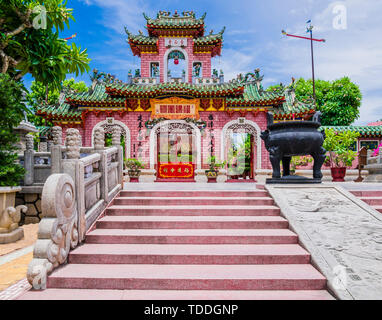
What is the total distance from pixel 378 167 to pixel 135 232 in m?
8.72

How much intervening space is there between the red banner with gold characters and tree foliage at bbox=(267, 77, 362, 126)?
50.9 ft

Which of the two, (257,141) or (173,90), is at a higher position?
(173,90)

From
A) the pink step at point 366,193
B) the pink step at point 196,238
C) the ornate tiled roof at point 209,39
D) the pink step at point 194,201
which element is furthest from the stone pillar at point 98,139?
the ornate tiled roof at point 209,39

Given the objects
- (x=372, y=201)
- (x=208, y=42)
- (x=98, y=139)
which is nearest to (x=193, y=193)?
(x=98, y=139)

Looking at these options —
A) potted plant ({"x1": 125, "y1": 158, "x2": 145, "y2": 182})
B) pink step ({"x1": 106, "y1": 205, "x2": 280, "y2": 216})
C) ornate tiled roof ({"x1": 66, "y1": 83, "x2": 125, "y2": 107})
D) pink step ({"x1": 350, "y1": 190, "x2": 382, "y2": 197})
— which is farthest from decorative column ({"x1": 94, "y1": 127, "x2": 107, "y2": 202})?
→ ornate tiled roof ({"x1": 66, "y1": 83, "x2": 125, "y2": 107})

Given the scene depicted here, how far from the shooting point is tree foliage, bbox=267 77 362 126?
76.1 ft

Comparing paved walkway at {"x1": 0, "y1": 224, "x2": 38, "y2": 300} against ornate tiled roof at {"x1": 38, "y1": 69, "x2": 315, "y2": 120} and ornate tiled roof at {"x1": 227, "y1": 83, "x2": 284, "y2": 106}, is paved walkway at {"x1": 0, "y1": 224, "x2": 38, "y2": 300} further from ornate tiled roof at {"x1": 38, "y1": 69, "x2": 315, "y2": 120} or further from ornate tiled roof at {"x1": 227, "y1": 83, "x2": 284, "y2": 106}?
ornate tiled roof at {"x1": 227, "y1": 83, "x2": 284, "y2": 106}

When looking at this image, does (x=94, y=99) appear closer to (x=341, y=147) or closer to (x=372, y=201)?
(x=372, y=201)

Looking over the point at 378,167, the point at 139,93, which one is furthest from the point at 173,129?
the point at 378,167

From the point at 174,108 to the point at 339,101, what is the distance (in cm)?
1865

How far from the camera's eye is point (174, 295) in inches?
106

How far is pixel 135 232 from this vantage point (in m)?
3.84

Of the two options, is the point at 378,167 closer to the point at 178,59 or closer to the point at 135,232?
the point at 135,232

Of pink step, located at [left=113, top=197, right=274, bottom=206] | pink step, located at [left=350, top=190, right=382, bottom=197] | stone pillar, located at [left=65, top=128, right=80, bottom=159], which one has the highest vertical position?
stone pillar, located at [left=65, top=128, right=80, bottom=159]
